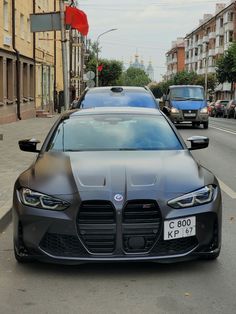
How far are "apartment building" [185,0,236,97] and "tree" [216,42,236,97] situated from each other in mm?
22238

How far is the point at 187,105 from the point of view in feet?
84.6

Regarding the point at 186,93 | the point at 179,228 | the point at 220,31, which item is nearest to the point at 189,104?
the point at 186,93

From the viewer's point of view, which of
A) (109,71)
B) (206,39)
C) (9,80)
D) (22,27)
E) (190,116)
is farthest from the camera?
(206,39)

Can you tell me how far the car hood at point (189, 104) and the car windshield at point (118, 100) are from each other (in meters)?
13.5

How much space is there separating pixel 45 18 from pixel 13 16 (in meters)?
15.0

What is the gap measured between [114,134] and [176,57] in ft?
486

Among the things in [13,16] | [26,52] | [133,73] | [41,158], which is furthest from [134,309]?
[133,73]

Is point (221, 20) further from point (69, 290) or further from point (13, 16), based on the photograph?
point (69, 290)

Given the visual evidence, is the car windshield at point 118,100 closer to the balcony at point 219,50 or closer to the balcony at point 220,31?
the balcony at point 219,50

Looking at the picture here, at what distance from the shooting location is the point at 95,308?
4148 mm

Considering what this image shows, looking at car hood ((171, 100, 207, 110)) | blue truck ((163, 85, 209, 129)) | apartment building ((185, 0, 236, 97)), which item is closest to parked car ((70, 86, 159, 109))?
blue truck ((163, 85, 209, 129))

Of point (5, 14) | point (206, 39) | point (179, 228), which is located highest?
point (206, 39)

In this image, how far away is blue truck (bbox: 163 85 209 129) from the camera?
2559cm

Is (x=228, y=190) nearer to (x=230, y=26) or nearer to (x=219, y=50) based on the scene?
(x=230, y=26)
